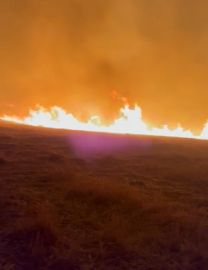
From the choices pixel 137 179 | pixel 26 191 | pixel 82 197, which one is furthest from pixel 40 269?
pixel 137 179

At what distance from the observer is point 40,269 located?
16.1 feet

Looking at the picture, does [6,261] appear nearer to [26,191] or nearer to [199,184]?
[26,191]

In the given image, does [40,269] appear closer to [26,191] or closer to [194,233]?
[194,233]

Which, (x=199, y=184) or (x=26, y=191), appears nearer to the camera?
(x=26, y=191)

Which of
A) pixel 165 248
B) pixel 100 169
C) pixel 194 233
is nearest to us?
pixel 165 248

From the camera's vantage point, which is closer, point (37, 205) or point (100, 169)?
point (37, 205)

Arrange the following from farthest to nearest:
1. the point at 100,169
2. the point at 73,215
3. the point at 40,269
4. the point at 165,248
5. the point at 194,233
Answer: the point at 100,169 < the point at 73,215 < the point at 194,233 < the point at 165,248 < the point at 40,269

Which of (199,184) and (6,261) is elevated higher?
(199,184)

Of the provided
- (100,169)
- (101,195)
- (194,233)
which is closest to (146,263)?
(194,233)

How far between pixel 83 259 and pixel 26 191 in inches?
186

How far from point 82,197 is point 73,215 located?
1.47m

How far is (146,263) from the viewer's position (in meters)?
5.46

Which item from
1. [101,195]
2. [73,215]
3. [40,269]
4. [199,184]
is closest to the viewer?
[40,269]

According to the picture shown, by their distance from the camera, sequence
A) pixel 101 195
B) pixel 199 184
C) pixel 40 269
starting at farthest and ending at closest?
1. pixel 199 184
2. pixel 101 195
3. pixel 40 269
